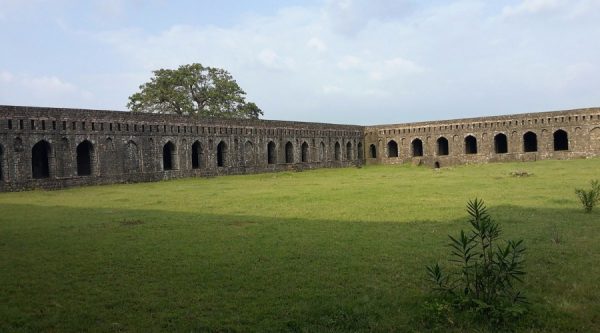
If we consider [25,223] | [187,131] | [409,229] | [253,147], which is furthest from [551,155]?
[25,223]

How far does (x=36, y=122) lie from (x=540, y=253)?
29.1 meters

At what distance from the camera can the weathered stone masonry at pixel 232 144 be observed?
Answer: 3034 cm

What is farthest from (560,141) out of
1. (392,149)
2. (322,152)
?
(322,152)

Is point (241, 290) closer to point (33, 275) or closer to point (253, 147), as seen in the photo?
point (33, 275)

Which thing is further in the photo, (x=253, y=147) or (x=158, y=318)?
(x=253, y=147)

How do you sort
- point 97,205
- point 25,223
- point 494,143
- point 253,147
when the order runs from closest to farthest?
point 25,223, point 97,205, point 253,147, point 494,143

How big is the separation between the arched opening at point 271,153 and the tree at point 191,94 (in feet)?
21.7

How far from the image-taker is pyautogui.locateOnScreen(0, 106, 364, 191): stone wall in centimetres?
2936

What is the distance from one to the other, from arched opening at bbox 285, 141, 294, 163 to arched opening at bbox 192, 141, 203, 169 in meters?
10.00

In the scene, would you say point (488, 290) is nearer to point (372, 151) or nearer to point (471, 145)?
point (471, 145)

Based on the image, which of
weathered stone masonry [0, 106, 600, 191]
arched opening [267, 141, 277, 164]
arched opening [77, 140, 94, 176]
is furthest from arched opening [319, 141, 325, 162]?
arched opening [77, 140, 94, 176]

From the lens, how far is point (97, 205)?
1938 cm

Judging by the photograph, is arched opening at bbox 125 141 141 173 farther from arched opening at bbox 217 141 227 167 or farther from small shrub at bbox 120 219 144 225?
small shrub at bbox 120 219 144 225

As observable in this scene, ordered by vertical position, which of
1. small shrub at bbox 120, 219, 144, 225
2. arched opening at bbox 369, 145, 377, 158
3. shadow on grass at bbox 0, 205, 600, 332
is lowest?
shadow on grass at bbox 0, 205, 600, 332
